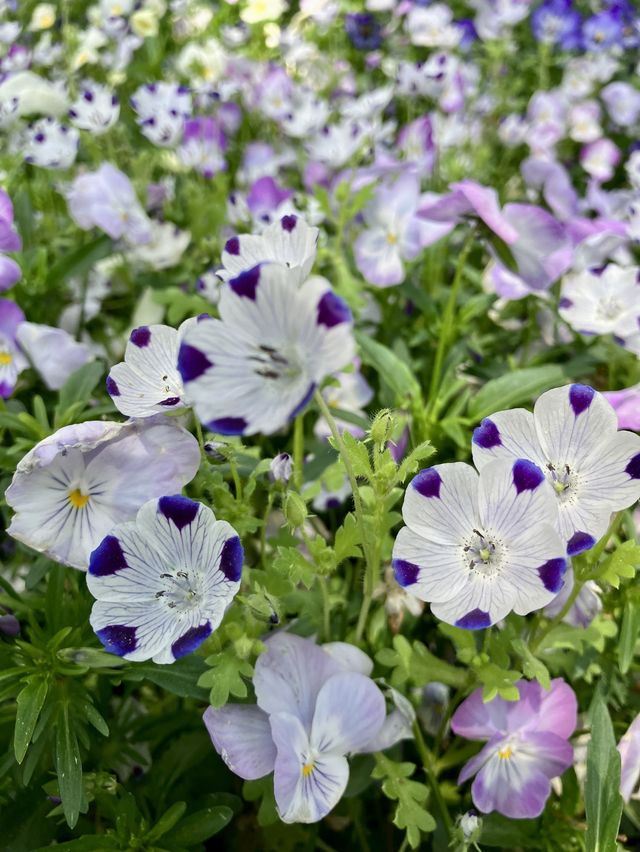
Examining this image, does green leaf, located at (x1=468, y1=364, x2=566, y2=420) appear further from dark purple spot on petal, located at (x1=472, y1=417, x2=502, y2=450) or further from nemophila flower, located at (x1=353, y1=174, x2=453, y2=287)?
dark purple spot on petal, located at (x1=472, y1=417, x2=502, y2=450)

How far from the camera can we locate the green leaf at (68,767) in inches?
31.9

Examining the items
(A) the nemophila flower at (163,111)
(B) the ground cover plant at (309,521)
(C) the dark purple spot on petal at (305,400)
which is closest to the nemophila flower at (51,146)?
(B) the ground cover plant at (309,521)

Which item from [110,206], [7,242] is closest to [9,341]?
[7,242]

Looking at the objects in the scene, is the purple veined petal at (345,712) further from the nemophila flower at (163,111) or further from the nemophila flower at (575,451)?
the nemophila flower at (163,111)

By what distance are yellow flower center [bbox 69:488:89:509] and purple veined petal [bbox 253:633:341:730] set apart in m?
0.26

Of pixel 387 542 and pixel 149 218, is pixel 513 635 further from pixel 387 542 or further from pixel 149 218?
pixel 149 218

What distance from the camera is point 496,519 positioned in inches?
30.6

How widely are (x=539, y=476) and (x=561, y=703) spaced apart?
1.32 ft

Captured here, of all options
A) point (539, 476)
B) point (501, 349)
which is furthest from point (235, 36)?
point (539, 476)

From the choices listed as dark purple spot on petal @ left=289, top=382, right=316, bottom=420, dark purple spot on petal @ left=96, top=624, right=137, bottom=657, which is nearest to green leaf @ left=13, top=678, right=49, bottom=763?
dark purple spot on petal @ left=96, top=624, right=137, bottom=657

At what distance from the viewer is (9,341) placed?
1351mm

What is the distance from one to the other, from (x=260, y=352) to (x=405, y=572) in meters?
0.28

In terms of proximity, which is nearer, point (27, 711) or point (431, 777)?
point (27, 711)

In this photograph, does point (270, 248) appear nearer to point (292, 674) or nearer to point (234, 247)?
point (234, 247)
